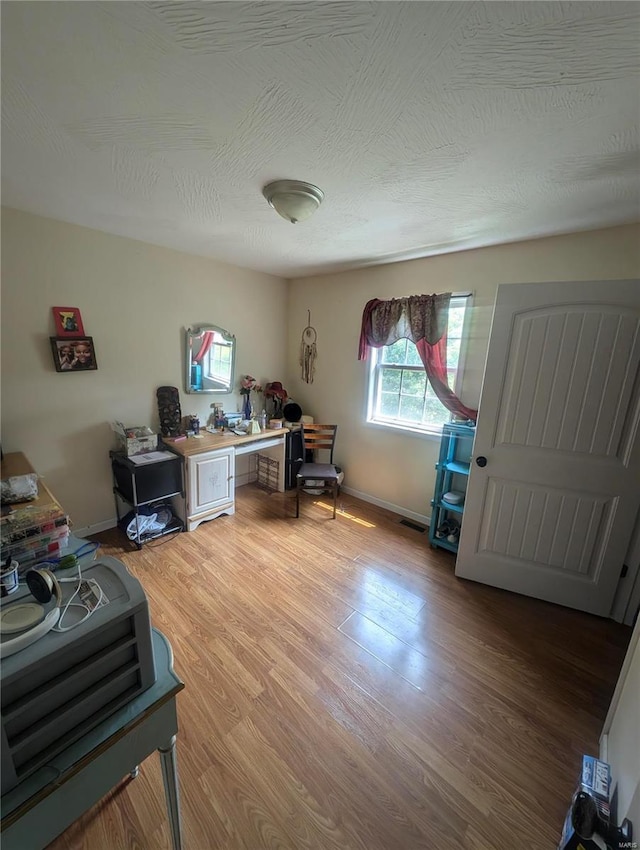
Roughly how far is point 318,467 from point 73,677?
2578 millimetres

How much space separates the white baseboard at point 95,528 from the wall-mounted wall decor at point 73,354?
128 centimetres

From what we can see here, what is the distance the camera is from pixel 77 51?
34.9 inches

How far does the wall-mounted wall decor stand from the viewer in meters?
2.27

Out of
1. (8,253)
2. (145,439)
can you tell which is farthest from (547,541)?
(8,253)

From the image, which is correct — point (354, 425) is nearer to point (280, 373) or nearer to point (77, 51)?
point (280, 373)

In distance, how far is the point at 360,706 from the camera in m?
1.48

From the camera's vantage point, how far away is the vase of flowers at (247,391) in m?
3.42

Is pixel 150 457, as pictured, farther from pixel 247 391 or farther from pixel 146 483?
pixel 247 391

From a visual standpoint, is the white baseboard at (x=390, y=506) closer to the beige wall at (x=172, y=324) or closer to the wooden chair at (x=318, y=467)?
the beige wall at (x=172, y=324)

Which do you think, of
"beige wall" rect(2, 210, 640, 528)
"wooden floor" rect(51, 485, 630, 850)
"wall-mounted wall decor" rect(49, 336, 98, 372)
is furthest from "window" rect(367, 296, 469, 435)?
"wall-mounted wall decor" rect(49, 336, 98, 372)

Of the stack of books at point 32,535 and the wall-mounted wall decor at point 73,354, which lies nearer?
the stack of books at point 32,535

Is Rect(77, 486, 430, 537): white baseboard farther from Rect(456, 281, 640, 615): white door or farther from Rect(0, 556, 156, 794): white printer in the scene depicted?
Rect(0, 556, 156, 794): white printer

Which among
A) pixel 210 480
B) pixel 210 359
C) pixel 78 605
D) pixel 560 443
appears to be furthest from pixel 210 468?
pixel 560 443

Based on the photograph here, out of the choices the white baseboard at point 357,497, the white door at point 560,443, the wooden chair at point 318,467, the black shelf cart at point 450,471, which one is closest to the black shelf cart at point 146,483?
the white baseboard at point 357,497
